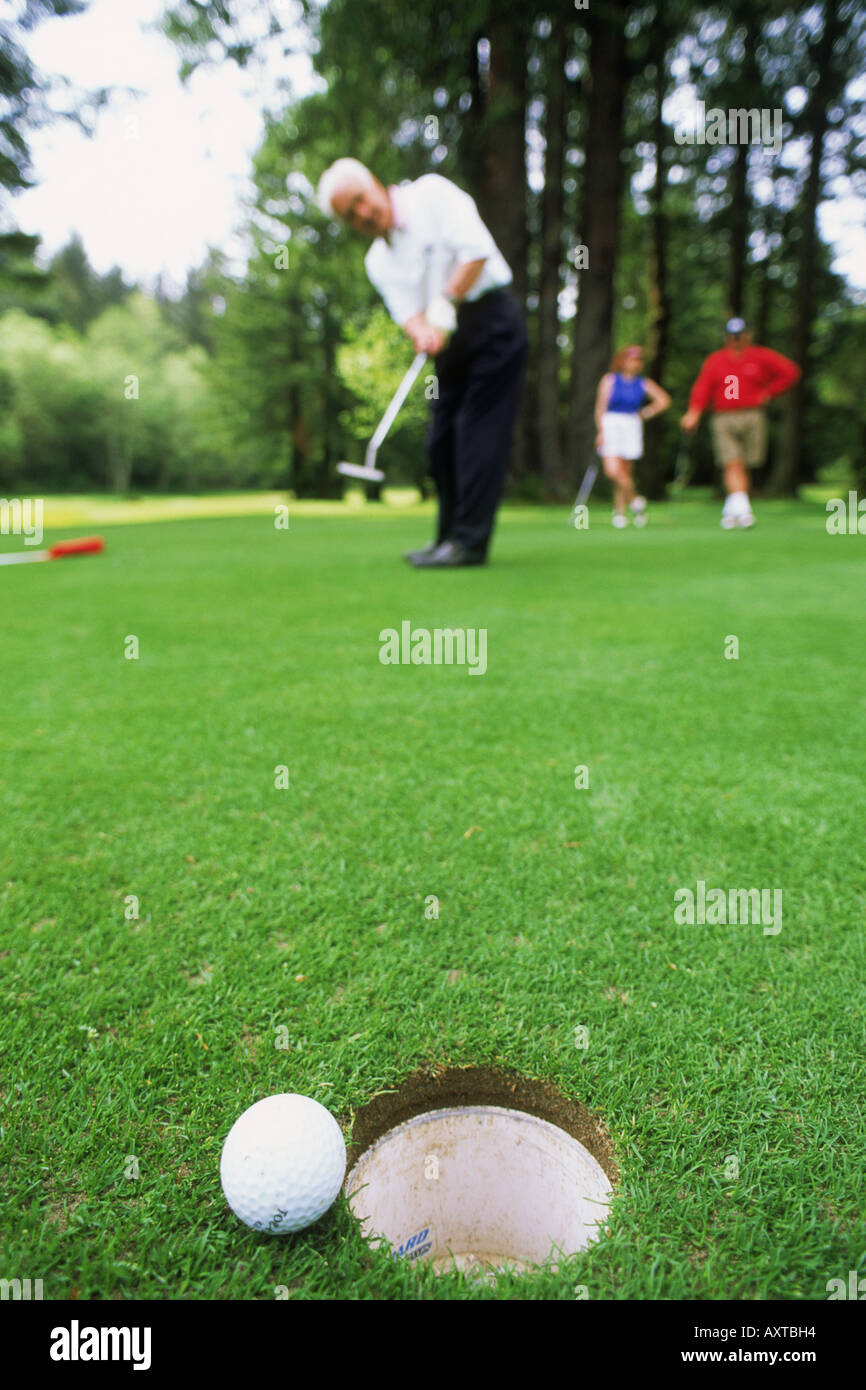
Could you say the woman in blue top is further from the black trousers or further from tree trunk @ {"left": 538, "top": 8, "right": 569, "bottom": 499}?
tree trunk @ {"left": 538, "top": 8, "right": 569, "bottom": 499}

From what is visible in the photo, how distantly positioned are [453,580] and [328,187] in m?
2.81

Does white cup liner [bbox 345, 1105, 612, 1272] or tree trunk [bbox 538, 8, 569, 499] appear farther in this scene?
tree trunk [bbox 538, 8, 569, 499]

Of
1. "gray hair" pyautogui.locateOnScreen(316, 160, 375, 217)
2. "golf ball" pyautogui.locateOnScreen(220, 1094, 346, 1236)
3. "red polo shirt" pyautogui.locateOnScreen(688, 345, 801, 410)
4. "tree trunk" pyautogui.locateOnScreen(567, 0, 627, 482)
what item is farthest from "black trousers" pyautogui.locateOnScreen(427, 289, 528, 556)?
"tree trunk" pyautogui.locateOnScreen(567, 0, 627, 482)

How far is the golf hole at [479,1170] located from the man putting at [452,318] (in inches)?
200

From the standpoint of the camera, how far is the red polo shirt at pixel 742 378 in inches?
400

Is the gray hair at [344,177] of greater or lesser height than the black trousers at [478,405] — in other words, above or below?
above

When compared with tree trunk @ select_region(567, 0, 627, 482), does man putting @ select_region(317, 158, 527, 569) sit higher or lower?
lower

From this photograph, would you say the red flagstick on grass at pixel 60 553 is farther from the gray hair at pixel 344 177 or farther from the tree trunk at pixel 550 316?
the tree trunk at pixel 550 316

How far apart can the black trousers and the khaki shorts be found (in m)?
5.04

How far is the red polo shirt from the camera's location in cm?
1017

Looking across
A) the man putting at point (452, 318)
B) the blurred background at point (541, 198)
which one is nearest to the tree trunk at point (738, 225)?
the blurred background at point (541, 198)

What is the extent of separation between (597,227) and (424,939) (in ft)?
57.6

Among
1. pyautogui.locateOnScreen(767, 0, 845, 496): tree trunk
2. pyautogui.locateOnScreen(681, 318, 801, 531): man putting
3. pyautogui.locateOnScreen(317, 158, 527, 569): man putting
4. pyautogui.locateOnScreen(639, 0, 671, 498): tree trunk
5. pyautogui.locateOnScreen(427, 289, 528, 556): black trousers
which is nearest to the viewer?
pyautogui.locateOnScreen(317, 158, 527, 569): man putting
